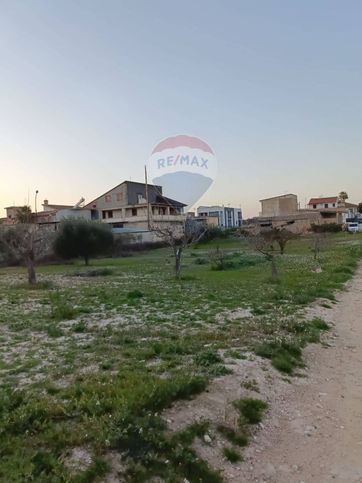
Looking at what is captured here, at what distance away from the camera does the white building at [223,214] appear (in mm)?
99681

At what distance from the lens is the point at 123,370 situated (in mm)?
5520

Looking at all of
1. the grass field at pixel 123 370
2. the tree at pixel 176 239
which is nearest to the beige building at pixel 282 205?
the tree at pixel 176 239

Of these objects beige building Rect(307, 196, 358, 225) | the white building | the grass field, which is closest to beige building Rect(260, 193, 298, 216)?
beige building Rect(307, 196, 358, 225)

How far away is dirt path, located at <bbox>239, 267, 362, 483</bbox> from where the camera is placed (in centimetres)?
365

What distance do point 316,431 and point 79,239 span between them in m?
32.6

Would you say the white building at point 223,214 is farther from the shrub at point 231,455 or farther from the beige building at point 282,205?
the shrub at point 231,455

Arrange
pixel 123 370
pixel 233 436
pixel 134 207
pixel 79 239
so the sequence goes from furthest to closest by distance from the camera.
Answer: pixel 134 207
pixel 79 239
pixel 123 370
pixel 233 436

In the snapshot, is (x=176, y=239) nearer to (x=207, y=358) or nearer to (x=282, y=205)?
(x=207, y=358)

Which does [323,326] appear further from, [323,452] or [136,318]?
[323,452]

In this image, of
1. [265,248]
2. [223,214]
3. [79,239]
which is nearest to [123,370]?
[265,248]

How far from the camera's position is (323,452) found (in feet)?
13.1

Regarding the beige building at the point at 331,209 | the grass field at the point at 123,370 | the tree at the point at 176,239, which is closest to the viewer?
the grass field at the point at 123,370

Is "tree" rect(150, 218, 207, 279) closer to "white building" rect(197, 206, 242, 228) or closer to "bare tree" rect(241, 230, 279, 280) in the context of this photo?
"bare tree" rect(241, 230, 279, 280)

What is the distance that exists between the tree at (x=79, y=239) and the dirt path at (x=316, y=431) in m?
30.3
